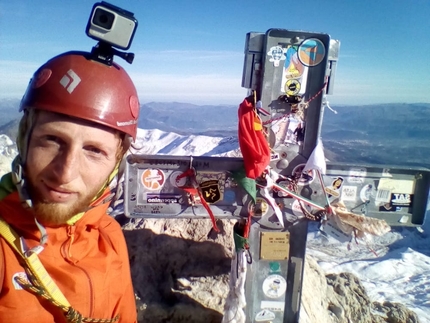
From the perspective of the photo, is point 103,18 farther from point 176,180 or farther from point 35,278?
point 176,180

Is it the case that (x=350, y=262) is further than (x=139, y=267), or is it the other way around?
(x=350, y=262)

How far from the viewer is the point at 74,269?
1.79m

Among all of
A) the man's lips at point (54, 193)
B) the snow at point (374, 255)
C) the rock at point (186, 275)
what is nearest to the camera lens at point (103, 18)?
the man's lips at point (54, 193)

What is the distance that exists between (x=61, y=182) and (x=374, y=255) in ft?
26.0

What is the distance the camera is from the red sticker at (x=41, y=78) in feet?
5.63

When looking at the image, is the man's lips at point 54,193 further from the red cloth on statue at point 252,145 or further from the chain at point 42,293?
the red cloth on statue at point 252,145

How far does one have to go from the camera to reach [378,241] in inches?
352

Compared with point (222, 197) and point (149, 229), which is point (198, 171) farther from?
point (149, 229)

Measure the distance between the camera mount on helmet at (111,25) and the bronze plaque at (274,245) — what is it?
6.77ft

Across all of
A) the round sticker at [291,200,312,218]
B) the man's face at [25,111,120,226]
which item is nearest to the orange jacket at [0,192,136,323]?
the man's face at [25,111,120,226]

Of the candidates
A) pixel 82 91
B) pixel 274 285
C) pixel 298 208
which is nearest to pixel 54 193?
pixel 82 91

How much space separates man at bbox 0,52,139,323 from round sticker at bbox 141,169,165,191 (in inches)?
34.6

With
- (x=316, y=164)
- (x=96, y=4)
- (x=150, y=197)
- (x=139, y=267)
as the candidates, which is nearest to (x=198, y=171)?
(x=150, y=197)

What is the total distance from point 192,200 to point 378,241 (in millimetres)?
7613
